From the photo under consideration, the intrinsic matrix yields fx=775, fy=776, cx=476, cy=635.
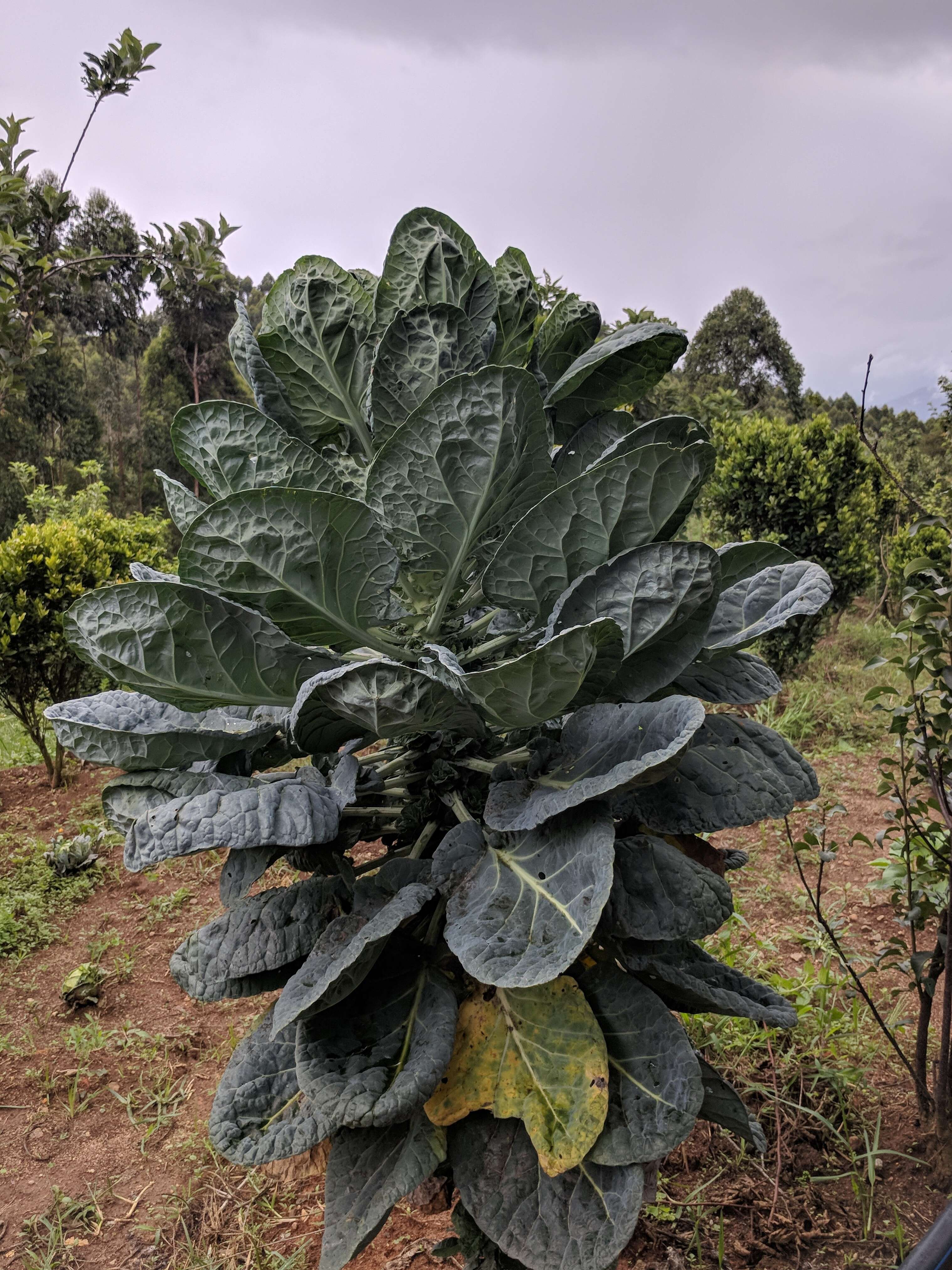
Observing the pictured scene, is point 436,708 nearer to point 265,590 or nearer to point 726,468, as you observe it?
point 265,590

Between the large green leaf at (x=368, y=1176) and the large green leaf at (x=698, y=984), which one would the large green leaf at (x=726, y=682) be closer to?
the large green leaf at (x=698, y=984)

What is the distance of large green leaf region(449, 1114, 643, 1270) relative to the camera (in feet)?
2.80

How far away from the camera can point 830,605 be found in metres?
6.52

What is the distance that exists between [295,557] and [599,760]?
0.40 metres

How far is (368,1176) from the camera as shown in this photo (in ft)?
2.99

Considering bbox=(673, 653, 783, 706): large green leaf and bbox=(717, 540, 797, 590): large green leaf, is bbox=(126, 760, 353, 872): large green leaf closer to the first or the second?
bbox=(673, 653, 783, 706): large green leaf

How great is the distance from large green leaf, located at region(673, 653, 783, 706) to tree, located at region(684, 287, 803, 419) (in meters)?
19.8

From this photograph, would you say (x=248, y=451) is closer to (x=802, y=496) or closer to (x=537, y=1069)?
(x=537, y=1069)

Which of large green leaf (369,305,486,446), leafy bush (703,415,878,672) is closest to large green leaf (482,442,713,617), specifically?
large green leaf (369,305,486,446)

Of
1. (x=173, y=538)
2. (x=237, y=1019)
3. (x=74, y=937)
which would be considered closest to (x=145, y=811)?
(x=237, y=1019)

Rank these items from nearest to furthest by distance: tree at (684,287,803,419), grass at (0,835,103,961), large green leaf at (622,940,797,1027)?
large green leaf at (622,940,797,1027)
grass at (0,835,103,961)
tree at (684,287,803,419)

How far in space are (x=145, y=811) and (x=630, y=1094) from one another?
0.65m

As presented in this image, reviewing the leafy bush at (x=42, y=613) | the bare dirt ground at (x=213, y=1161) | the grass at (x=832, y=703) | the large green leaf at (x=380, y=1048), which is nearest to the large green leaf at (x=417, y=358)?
the large green leaf at (x=380, y=1048)

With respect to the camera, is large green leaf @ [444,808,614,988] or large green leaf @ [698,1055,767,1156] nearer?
large green leaf @ [444,808,614,988]
